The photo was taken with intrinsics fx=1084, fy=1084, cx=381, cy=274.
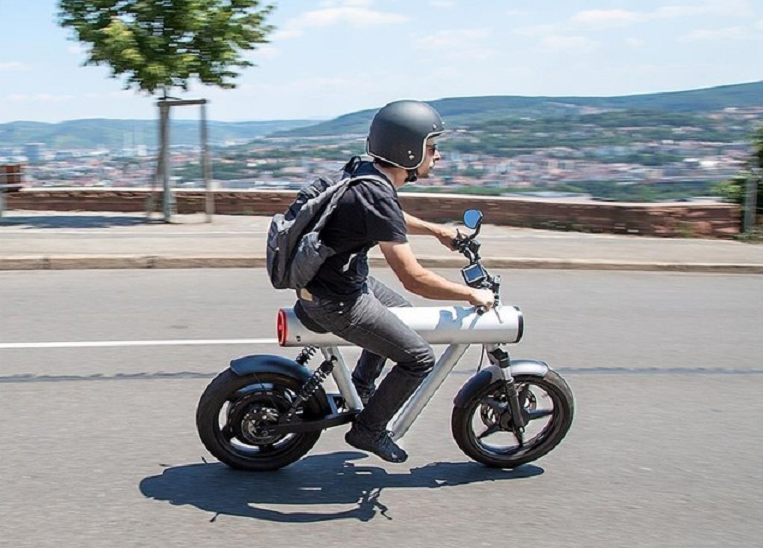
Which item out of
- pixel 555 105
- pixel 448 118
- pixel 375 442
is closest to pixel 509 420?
pixel 375 442

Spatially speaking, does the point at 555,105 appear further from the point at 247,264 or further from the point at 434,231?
the point at 434,231

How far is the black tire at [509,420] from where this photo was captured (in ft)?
16.9

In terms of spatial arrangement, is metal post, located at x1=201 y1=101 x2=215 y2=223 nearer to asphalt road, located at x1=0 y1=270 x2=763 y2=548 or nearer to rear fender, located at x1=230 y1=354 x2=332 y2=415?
asphalt road, located at x1=0 y1=270 x2=763 y2=548

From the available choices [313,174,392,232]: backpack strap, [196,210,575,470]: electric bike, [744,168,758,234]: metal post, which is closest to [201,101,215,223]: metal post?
[744,168,758,234]: metal post

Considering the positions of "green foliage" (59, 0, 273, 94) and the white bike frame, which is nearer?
the white bike frame

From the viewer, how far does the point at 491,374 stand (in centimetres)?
506

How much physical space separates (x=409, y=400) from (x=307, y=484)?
0.62 metres

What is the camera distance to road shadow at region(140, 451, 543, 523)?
472cm

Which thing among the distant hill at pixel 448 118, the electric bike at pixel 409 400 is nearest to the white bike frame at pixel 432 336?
the electric bike at pixel 409 400

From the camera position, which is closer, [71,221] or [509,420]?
[509,420]

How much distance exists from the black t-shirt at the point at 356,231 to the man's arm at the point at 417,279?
5cm

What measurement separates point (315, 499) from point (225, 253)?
7.87m

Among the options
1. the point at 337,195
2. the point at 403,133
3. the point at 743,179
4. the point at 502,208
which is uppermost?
the point at 403,133

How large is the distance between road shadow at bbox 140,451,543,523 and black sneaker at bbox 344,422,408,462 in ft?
0.64
